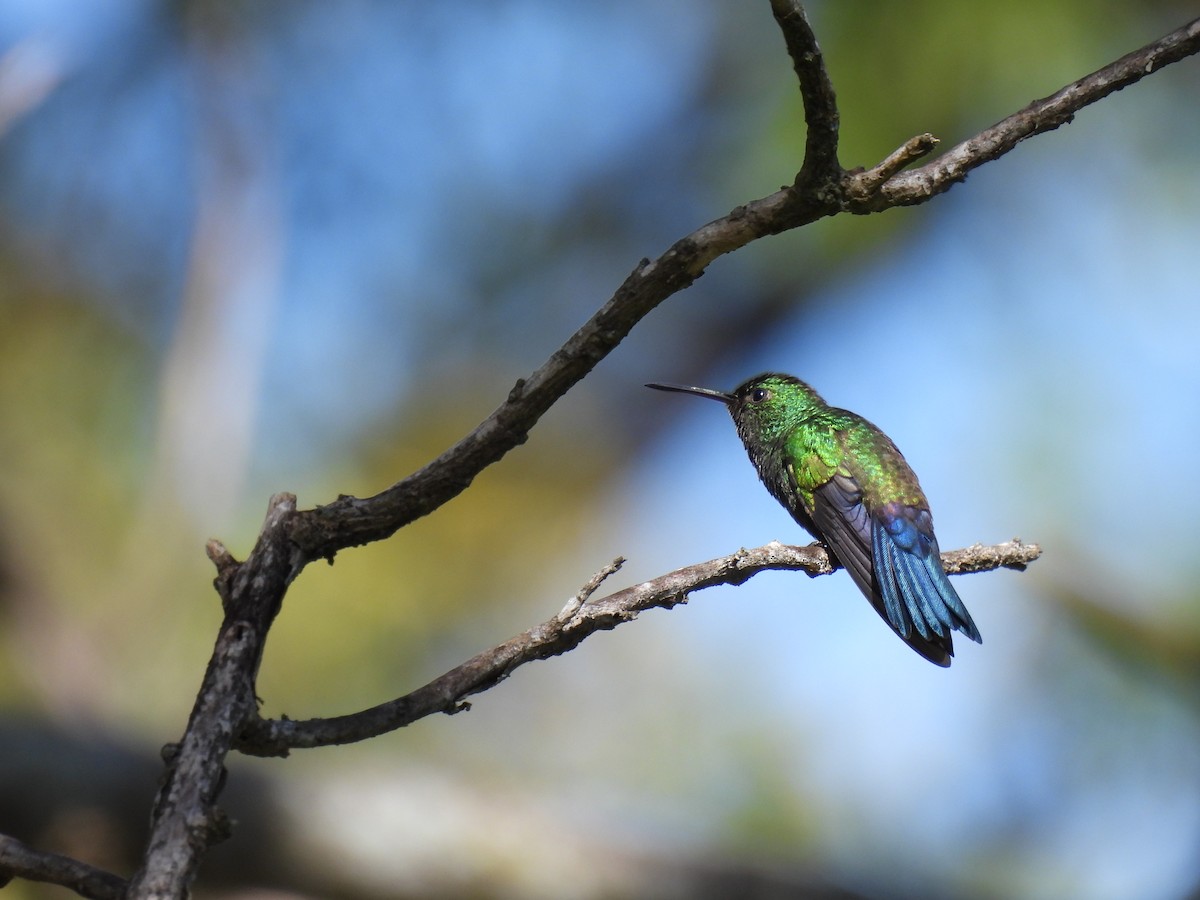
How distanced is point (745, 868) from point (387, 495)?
3.73m

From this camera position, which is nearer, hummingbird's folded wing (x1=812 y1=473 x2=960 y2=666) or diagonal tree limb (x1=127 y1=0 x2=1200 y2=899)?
diagonal tree limb (x1=127 y1=0 x2=1200 y2=899)

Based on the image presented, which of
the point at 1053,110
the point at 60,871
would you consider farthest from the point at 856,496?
the point at 60,871

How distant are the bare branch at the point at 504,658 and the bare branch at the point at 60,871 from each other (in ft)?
0.88

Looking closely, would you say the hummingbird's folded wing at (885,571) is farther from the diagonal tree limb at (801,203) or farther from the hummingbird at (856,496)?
the diagonal tree limb at (801,203)

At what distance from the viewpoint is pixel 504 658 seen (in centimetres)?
204

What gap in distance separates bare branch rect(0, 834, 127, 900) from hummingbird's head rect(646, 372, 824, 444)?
3923 millimetres

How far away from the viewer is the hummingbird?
13.4 ft

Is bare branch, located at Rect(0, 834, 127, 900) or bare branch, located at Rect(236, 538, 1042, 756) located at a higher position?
bare branch, located at Rect(236, 538, 1042, 756)

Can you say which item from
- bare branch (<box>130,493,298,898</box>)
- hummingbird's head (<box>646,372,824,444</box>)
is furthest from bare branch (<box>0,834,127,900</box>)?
hummingbird's head (<box>646,372,824,444</box>)

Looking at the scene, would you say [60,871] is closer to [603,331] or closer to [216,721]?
[216,721]

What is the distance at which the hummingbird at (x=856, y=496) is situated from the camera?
4086 millimetres

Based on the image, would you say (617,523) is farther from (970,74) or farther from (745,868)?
(745,868)

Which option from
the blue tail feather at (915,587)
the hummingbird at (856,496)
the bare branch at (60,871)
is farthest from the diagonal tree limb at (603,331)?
the hummingbird at (856,496)

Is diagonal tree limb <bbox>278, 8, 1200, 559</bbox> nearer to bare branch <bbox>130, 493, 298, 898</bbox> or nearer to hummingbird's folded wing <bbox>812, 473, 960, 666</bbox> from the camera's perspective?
bare branch <bbox>130, 493, 298, 898</bbox>
